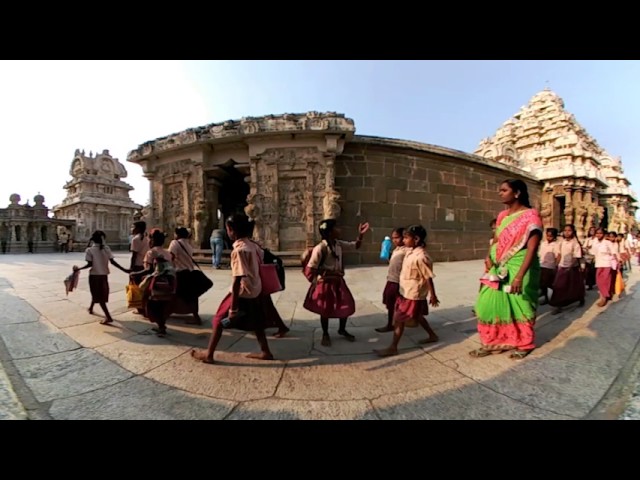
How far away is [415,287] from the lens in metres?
2.79

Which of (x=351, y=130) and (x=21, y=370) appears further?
(x=351, y=130)

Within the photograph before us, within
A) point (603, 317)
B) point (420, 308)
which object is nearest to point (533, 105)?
point (603, 317)

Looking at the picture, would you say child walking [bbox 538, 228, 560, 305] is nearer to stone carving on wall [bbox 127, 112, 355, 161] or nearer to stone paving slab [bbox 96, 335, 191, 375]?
stone carving on wall [bbox 127, 112, 355, 161]

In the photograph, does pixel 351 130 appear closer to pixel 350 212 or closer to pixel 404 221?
pixel 350 212

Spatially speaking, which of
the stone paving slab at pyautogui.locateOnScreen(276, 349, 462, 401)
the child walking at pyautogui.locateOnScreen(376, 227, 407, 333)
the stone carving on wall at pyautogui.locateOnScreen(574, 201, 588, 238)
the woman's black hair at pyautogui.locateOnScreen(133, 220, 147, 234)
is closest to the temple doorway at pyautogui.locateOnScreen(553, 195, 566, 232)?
the stone carving on wall at pyautogui.locateOnScreen(574, 201, 588, 238)

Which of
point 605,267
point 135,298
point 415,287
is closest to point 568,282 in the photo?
point 605,267

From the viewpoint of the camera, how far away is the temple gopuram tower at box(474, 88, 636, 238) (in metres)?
13.6

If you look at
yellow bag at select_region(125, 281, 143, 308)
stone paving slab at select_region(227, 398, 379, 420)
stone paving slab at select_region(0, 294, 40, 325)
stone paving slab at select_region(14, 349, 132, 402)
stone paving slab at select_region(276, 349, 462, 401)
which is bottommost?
stone paving slab at select_region(276, 349, 462, 401)

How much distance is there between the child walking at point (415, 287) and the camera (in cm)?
273

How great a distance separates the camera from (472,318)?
358 cm

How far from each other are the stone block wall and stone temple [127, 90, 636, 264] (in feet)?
0.11

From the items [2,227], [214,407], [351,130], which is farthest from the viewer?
[2,227]

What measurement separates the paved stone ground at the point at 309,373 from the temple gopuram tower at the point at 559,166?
12607mm
